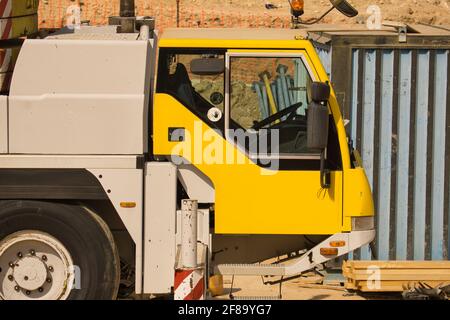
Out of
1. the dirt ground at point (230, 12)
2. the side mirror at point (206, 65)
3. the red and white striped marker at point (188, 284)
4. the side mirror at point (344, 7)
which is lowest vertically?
the red and white striped marker at point (188, 284)

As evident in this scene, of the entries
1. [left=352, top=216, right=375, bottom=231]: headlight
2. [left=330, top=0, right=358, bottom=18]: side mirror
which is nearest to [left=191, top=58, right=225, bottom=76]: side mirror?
[left=352, top=216, right=375, bottom=231]: headlight

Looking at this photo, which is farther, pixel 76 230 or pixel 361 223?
pixel 361 223

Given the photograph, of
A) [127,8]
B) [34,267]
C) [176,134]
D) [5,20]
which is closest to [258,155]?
[176,134]

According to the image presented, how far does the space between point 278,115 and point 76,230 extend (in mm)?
2110

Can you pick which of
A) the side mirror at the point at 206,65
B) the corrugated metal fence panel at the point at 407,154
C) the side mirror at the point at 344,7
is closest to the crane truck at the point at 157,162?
the side mirror at the point at 206,65

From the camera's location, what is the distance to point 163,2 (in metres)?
33.7

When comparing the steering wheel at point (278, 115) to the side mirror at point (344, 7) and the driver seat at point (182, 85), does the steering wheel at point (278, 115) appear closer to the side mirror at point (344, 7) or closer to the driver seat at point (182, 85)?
the driver seat at point (182, 85)

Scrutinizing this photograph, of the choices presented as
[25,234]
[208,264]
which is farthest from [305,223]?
[25,234]

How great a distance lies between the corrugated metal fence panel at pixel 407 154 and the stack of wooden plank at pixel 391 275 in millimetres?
951

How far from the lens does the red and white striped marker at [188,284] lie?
1014 cm

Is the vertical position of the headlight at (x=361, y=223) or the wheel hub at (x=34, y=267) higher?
the headlight at (x=361, y=223)

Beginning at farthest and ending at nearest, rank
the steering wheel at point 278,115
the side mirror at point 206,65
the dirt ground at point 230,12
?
the dirt ground at point 230,12, the steering wheel at point 278,115, the side mirror at point 206,65

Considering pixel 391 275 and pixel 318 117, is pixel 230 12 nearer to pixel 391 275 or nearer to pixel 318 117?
pixel 391 275

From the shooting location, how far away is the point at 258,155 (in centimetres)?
1055
